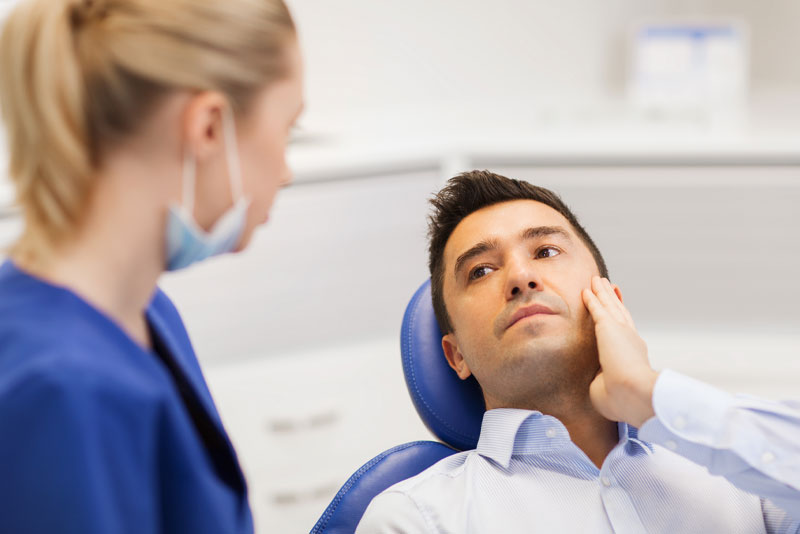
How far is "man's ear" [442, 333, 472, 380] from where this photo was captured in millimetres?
1383

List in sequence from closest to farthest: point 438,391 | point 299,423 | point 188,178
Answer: point 188,178 → point 438,391 → point 299,423

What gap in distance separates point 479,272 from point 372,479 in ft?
1.23

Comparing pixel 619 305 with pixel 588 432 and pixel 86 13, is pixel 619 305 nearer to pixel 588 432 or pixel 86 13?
pixel 588 432

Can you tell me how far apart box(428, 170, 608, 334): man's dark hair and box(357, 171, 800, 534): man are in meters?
0.05

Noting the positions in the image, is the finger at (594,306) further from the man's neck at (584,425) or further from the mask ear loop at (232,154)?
the mask ear loop at (232,154)

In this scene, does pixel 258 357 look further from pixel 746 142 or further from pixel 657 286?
pixel 746 142

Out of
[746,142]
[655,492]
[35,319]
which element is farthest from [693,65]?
[35,319]

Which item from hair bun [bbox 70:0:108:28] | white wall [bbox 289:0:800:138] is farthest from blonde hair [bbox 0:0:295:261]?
white wall [bbox 289:0:800:138]

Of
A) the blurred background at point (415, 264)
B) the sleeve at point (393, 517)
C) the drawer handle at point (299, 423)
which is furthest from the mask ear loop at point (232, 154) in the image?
the drawer handle at point (299, 423)

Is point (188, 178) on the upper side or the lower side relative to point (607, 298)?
upper

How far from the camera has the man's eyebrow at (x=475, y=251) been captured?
140 centimetres

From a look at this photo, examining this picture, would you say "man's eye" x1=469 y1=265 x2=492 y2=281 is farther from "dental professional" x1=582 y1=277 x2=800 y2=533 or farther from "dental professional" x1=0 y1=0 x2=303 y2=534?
"dental professional" x1=0 y1=0 x2=303 y2=534

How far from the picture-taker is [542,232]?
1.42m

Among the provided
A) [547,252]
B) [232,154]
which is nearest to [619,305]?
[547,252]
